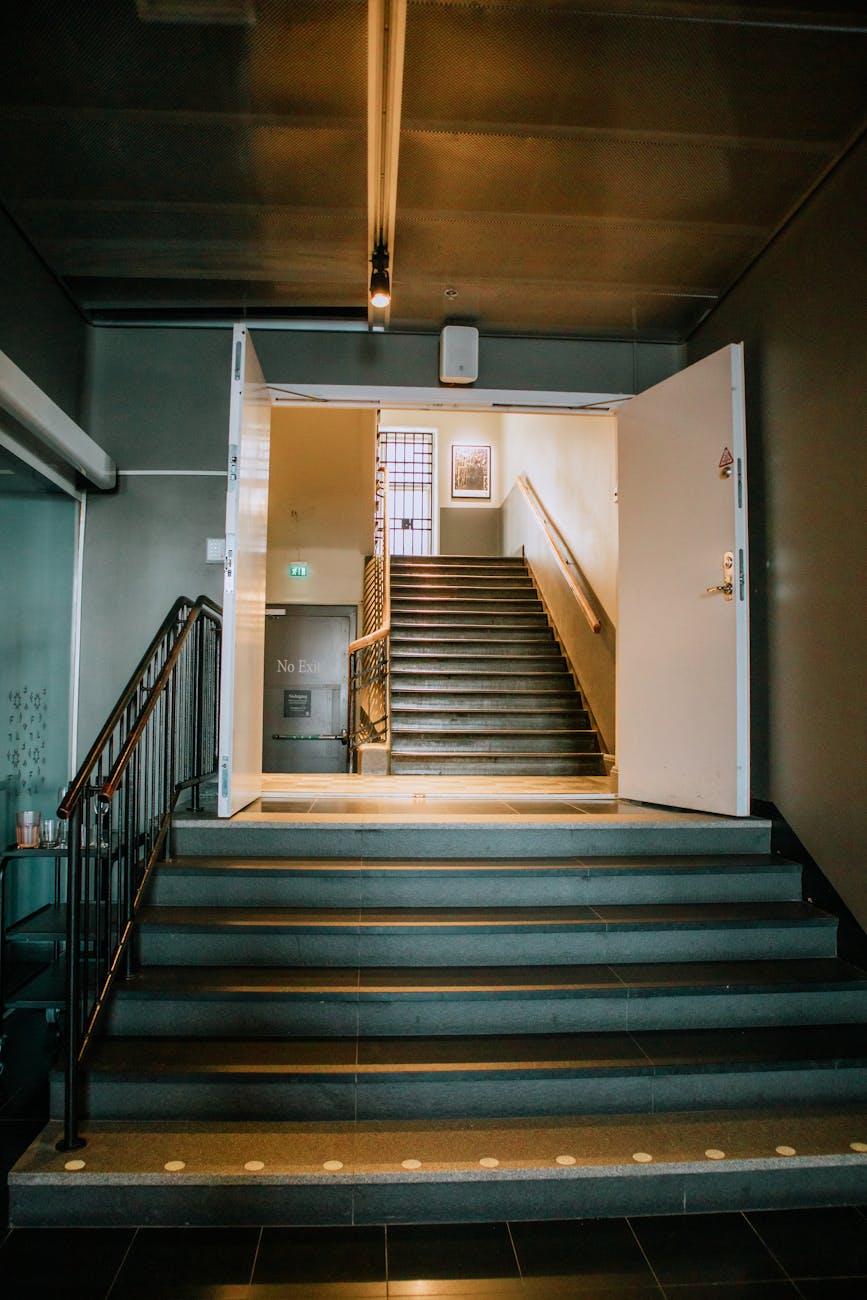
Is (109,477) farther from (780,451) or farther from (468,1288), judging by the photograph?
(468,1288)

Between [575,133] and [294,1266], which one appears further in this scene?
[575,133]

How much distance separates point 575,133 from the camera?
316 cm

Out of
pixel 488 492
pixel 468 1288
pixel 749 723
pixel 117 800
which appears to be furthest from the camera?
pixel 488 492

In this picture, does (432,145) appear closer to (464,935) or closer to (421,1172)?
(464,935)

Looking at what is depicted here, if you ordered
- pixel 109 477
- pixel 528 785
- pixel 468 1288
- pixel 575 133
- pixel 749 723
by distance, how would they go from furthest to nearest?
pixel 528 785, pixel 109 477, pixel 749 723, pixel 575 133, pixel 468 1288

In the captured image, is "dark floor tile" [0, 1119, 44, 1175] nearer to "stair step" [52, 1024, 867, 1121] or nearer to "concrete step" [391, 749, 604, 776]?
"stair step" [52, 1024, 867, 1121]

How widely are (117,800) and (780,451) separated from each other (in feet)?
11.8

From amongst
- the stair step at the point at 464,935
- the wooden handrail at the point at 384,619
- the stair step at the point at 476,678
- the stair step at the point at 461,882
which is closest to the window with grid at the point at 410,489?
the wooden handrail at the point at 384,619

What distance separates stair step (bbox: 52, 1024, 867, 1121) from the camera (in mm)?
2506

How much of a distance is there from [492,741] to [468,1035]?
11.1 feet

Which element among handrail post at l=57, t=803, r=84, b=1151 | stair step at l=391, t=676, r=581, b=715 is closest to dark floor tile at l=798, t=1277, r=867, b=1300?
handrail post at l=57, t=803, r=84, b=1151

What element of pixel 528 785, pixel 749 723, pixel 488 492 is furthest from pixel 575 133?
pixel 488 492

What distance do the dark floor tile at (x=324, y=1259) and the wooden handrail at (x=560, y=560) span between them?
4.62 m

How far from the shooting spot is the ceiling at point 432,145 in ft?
8.79
